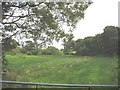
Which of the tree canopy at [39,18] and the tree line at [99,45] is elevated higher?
the tree canopy at [39,18]

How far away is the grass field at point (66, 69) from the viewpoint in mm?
3434

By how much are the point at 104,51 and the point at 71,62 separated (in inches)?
20.8

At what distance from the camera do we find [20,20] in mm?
3697

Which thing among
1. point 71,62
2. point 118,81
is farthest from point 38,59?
point 118,81

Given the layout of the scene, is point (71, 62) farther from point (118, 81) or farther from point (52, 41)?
point (118, 81)

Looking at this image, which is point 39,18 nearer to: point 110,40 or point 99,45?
point 99,45

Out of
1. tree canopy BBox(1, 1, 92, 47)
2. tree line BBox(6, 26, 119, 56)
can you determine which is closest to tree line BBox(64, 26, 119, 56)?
tree line BBox(6, 26, 119, 56)

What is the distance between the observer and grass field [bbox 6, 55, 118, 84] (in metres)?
3.43

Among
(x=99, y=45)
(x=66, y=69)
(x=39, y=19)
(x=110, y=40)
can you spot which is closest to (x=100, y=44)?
(x=99, y=45)

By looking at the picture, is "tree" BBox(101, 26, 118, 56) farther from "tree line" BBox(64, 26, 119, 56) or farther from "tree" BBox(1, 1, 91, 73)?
"tree" BBox(1, 1, 91, 73)

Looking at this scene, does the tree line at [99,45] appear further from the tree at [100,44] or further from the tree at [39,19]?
the tree at [39,19]

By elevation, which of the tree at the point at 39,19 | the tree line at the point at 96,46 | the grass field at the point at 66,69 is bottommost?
the grass field at the point at 66,69

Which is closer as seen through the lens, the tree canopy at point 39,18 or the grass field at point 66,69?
the grass field at point 66,69

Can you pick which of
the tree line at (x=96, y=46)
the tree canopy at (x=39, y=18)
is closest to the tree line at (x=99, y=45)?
the tree line at (x=96, y=46)
